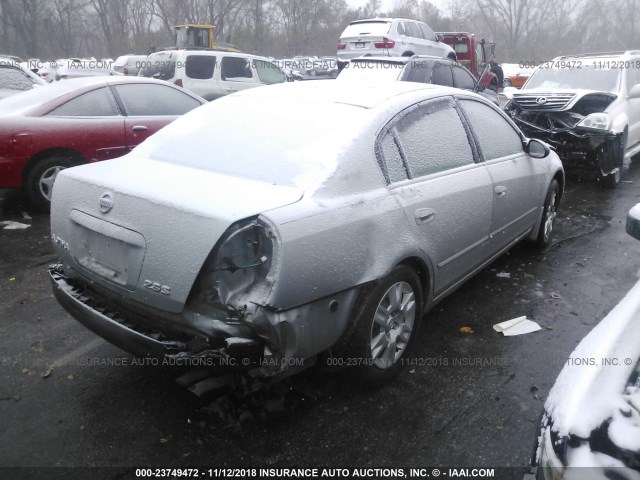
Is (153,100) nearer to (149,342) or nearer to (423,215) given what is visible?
(423,215)

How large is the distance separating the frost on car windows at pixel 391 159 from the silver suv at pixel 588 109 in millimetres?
5365

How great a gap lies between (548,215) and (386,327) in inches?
114

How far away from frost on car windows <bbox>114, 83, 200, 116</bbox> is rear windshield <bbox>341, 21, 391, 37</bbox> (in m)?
10.4

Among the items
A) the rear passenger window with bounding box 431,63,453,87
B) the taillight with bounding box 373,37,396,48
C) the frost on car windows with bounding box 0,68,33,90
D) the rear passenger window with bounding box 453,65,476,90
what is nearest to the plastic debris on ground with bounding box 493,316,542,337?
the rear passenger window with bounding box 431,63,453,87

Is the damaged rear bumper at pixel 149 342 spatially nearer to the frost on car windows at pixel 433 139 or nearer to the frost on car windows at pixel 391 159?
the frost on car windows at pixel 391 159

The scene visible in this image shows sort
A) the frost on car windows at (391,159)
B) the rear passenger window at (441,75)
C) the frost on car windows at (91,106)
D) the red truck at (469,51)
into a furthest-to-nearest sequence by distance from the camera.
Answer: the red truck at (469,51), the rear passenger window at (441,75), the frost on car windows at (91,106), the frost on car windows at (391,159)

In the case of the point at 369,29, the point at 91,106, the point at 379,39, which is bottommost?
the point at 91,106

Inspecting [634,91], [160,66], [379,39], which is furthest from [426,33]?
[634,91]

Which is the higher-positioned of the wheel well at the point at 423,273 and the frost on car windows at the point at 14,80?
the frost on car windows at the point at 14,80

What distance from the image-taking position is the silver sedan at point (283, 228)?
7.48ft

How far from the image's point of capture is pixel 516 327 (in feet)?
12.1

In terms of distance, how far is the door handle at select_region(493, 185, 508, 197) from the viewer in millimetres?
3774

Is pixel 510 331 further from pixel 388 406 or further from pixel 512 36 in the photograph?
pixel 512 36

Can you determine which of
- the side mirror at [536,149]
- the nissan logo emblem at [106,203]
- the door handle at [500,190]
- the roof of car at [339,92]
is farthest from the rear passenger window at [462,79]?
the nissan logo emblem at [106,203]
